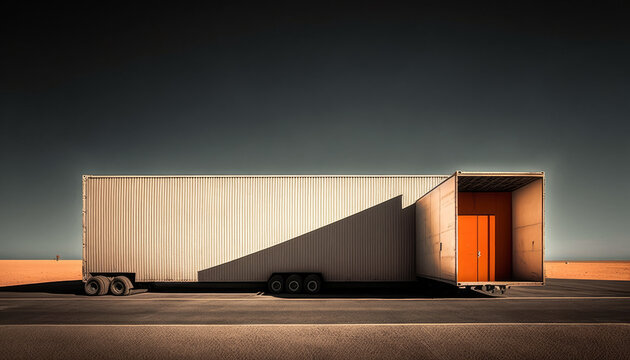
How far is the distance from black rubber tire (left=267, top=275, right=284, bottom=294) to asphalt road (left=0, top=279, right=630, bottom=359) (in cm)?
195

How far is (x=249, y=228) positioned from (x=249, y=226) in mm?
86

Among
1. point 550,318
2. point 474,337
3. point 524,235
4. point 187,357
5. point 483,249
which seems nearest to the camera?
point 187,357

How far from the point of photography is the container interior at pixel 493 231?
12.5m

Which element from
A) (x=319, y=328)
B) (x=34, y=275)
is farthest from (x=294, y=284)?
(x=34, y=275)

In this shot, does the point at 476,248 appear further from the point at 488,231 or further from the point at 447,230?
the point at 447,230

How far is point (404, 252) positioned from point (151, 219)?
11.0 m

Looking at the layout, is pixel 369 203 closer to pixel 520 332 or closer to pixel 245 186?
pixel 245 186

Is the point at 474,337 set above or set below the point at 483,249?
below

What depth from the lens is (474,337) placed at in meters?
7.22

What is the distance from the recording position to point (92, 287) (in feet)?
46.8

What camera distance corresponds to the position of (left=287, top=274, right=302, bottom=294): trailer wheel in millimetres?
14258

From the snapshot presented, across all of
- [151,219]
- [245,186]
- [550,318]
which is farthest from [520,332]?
[151,219]

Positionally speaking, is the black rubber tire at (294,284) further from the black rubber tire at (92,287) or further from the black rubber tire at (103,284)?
the black rubber tire at (92,287)

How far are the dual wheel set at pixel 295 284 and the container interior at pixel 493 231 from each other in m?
5.54
